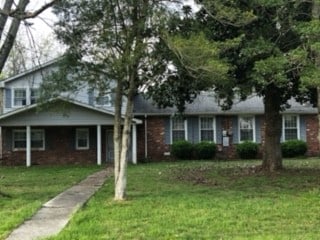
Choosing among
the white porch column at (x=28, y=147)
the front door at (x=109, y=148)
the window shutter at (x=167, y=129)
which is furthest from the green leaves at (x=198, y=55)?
the front door at (x=109, y=148)

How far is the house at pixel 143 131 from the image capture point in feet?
104

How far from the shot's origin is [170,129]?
32.6 meters

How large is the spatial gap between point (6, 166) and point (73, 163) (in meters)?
3.70

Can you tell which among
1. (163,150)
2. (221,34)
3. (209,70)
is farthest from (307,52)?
(163,150)

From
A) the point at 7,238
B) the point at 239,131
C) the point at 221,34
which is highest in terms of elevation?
the point at 221,34

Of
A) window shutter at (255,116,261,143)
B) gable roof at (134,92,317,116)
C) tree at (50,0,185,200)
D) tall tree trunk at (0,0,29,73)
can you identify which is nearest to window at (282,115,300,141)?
gable roof at (134,92,317,116)

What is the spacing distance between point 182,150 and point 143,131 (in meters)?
2.78

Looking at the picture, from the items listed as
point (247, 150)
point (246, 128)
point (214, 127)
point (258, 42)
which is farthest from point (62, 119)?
point (258, 42)

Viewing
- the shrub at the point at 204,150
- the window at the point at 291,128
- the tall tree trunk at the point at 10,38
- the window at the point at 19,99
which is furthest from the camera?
the window at the point at 291,128

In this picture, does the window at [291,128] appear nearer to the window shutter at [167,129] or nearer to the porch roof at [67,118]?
the window shutter at [167,129]

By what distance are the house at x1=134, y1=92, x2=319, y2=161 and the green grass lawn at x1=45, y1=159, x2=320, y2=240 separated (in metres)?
14.6

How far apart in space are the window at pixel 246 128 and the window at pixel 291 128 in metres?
2.05

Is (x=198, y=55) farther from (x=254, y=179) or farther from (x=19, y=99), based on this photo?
(x=19, y=99)

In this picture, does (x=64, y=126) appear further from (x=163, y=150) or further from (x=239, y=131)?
(x=239, y=131)
